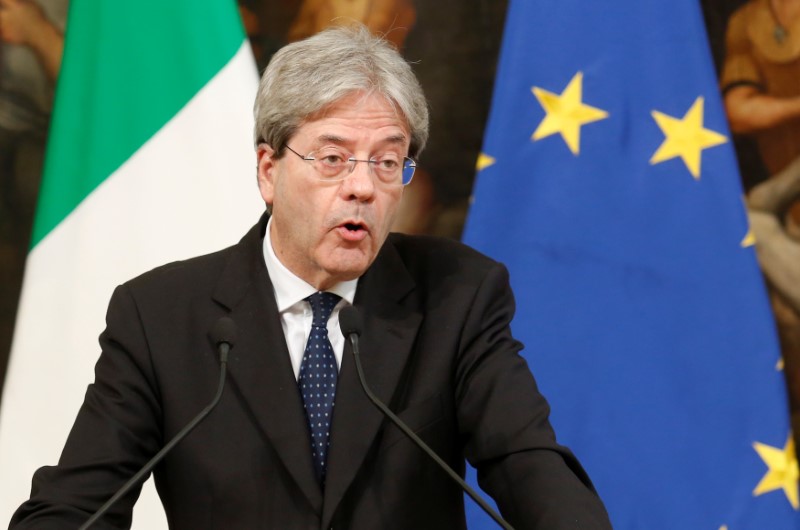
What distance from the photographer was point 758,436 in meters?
2.86

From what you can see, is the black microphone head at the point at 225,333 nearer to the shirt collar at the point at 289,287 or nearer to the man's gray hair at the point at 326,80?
the shirt collar at the point at 289,287

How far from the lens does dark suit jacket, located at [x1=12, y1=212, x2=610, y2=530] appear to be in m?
1.85

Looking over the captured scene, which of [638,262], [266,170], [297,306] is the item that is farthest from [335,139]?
[638,262]

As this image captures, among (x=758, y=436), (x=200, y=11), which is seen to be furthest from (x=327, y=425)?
(x=200, y=11)

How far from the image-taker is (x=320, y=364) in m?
2.03

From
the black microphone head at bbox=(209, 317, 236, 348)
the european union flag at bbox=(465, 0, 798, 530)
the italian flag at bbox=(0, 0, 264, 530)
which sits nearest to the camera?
the black microphone head at bbox=(209, 317, 236, 348)

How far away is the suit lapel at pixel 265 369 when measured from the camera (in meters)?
1.91

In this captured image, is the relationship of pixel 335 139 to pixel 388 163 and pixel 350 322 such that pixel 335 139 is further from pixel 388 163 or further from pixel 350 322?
pixel 350 322

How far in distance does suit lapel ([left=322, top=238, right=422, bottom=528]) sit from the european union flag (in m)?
0.86

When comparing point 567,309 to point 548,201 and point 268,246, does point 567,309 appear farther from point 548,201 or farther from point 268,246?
point 268,246

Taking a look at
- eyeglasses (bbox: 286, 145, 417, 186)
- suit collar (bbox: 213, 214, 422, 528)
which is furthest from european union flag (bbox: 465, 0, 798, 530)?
eyeglasses (bbox: 286, 145, 417, 186)

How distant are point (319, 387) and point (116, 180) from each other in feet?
4.49

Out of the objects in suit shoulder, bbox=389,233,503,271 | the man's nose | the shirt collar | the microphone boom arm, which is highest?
the man's nose

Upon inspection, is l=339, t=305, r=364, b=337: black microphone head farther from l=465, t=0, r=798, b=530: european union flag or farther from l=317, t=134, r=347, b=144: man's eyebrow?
l=465, t=0, r=798, b=530: european union flag
